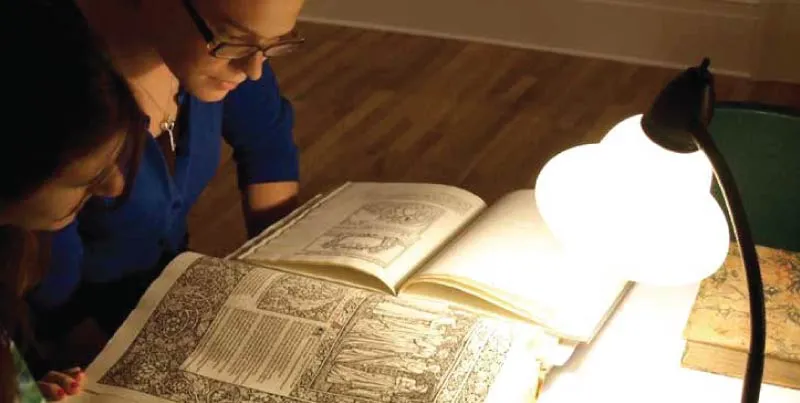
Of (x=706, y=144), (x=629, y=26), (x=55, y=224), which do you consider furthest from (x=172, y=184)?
(x=629, y=26)

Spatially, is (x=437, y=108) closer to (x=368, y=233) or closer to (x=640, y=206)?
(x=368, y=233)

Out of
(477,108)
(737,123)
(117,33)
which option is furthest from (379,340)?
(477,108)

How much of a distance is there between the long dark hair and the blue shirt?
25cm

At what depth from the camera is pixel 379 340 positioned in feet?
2.93

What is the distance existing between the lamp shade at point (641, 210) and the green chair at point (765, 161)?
1.66 ft

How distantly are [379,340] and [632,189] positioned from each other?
260mm

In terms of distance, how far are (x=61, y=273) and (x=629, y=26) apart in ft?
7.39

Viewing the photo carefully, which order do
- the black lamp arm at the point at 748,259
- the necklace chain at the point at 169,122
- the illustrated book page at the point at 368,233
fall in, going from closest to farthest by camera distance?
1. the black lamp arm at the point at 748,259
2. the illustrated book page at the point at 368,233
3. the necklace chain at the point at 169,122

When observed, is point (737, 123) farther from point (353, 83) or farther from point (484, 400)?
point (353, 83)

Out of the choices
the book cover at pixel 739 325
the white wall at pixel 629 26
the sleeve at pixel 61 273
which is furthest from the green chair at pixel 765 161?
the white wall at pixel 629 26

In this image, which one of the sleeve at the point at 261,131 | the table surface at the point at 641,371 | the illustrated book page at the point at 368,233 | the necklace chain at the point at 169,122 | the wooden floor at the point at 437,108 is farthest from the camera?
the wooden floor at the point at 437,108

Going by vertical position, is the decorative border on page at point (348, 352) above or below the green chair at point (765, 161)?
above

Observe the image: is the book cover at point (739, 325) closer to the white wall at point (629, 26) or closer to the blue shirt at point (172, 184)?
the blue shirt at point (172, 184)

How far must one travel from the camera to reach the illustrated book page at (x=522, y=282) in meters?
0.96
